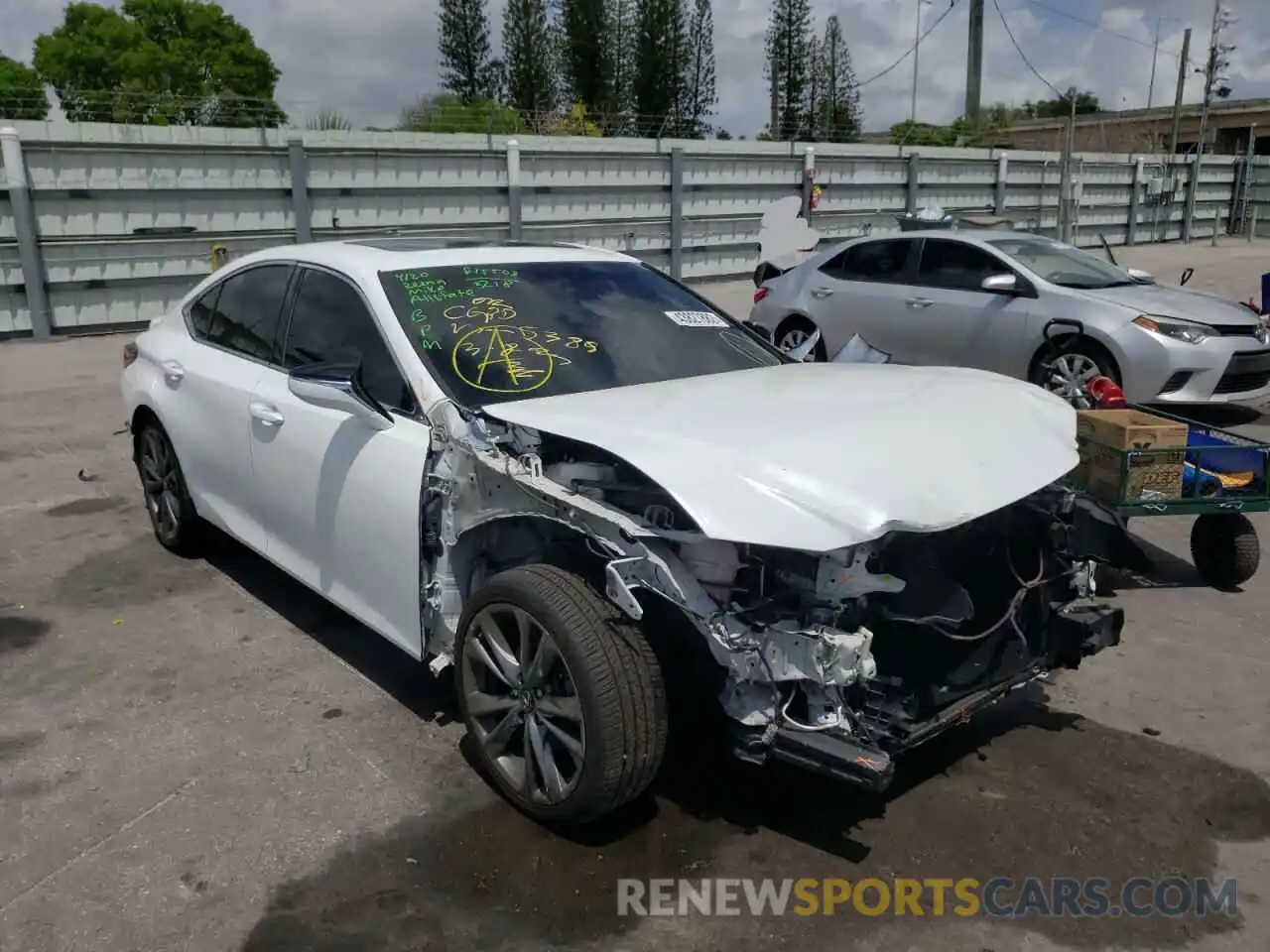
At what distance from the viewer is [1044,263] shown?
9078 mm

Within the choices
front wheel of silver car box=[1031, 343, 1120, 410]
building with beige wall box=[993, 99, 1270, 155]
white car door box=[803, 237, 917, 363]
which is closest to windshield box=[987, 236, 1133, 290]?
front wheel of silver car box=[1031, 343, 1120, 410]

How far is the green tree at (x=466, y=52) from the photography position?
161ft

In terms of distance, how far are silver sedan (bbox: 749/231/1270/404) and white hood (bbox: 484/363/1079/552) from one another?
13.8ft

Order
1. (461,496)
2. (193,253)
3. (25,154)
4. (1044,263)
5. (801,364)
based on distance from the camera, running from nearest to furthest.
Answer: (461,496) → (801,364) → (1044,263) → (25,154) → (193,253)

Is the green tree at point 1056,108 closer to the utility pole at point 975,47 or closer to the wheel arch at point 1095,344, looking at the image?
the utility pole at point 975,47

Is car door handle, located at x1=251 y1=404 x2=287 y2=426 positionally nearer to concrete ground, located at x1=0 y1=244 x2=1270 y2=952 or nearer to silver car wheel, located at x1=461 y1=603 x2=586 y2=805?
concrete ground, located at x1=0 y1=244 x2=1270 y2=952

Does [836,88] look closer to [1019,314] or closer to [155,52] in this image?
[155,52]

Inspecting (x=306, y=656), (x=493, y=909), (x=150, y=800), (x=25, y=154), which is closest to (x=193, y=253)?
(x=25, y=154)

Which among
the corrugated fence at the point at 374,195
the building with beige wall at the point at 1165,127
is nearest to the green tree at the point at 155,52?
the corrugated fence at the point at 374,195

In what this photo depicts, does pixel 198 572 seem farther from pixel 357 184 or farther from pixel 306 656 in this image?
pixel 357 184

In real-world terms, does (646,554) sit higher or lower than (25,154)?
lower

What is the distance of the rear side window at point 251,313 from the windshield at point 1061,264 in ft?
21.3

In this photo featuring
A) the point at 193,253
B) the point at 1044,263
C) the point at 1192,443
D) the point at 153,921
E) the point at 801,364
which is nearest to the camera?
the point at 153,921

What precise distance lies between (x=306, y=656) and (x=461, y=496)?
1541 millimetres
